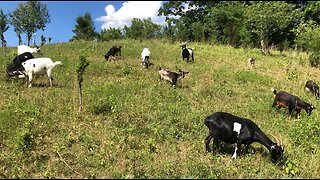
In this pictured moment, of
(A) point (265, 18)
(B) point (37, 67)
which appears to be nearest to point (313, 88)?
(B) point (37, 67)

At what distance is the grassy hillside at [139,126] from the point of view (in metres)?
7.49

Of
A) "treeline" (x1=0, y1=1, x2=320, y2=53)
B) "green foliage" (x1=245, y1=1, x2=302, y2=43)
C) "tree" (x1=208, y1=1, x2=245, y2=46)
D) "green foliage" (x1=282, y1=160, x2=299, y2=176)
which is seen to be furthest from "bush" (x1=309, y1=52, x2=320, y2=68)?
"green foliage" (x1=282, y1=160, x2=299, y2=176)

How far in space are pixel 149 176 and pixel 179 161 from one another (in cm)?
98

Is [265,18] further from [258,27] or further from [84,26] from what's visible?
[84,26]

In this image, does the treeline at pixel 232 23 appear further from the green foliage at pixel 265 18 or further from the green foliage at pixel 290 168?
the green foliage at pixel 290 168

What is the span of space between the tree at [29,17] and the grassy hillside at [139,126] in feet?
113

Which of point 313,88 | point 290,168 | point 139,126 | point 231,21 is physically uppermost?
point 231,21

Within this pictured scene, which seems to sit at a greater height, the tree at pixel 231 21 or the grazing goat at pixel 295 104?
the tree at pixel 231 21

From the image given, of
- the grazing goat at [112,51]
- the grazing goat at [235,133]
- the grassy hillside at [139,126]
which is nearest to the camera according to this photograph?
the grassy hillside at [139,126]

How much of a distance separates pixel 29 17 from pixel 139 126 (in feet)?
145

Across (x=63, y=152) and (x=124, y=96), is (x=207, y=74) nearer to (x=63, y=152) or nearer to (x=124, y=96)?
(x=124, y=96)

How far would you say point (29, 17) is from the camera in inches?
1916

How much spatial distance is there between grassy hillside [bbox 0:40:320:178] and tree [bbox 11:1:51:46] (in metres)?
34.4

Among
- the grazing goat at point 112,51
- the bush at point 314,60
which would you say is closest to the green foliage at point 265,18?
the bush at point 314,60
